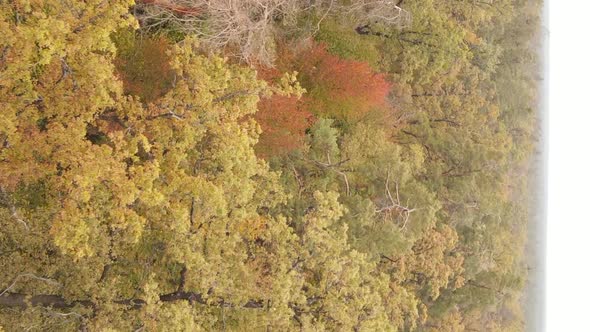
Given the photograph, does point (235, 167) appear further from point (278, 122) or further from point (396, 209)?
point (396, 209)

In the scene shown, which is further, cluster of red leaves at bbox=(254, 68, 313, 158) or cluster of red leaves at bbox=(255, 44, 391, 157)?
cluster of red leaves at bbox=(255, 44, 391, 157)

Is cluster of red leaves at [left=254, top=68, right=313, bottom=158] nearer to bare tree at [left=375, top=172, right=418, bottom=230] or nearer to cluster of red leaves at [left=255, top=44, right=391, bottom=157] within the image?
cluster of red leaves at [left=255, top=44, right=391, bottom=157]

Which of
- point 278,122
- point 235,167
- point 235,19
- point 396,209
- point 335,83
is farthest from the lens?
point 335,83

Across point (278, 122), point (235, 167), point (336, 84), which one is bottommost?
point (278, 122)

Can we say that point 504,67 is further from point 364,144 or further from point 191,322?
point 191,322

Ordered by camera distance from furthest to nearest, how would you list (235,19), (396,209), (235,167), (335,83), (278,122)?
(335,83), (396,209), (278,122), (235,19), (235,167)

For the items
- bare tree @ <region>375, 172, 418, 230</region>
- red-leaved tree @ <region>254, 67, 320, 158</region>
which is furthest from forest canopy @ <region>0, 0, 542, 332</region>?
bare tree @ <region>375, 172, 418, 230</region>

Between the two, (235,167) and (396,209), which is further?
(396,209)

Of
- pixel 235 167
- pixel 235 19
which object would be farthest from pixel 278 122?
pixel 235 167

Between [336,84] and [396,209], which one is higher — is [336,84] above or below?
above
